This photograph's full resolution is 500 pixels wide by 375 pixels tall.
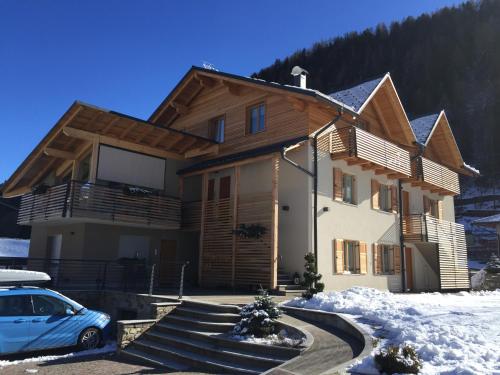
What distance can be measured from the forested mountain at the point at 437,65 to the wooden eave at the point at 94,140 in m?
55.4

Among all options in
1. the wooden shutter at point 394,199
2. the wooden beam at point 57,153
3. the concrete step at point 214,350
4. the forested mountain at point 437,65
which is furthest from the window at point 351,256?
the forested mountain at point 437,65

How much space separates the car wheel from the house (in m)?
4.58

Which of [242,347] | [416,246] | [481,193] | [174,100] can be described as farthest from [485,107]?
[242,347]

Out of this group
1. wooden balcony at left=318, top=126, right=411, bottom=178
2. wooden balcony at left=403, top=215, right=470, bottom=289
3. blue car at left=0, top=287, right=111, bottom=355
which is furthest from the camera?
wooden balcony at left=403, top=215, right=470, bottom=289

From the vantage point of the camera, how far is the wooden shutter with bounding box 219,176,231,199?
63.3 feet

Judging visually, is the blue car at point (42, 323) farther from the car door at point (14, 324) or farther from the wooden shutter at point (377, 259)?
the wooden shutter at point (377, 259)

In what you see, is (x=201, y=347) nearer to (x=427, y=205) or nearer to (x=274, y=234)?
(x=274, y=234)

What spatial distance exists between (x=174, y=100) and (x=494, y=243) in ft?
111

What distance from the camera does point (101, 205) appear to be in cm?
1653

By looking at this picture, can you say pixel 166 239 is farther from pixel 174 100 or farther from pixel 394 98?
pixel 394 98

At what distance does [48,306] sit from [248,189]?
370 inches

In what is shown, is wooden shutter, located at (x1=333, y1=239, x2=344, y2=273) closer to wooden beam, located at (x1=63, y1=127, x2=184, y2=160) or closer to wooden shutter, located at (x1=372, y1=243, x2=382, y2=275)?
wooden shutter, located at (x1=372, y1=243, x2=382, y2=275)

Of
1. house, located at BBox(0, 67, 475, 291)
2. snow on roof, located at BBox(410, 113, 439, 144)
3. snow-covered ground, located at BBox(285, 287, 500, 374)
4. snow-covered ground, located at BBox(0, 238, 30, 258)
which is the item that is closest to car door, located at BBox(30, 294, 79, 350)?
house, located at BBox(0, 67, 475, 291)

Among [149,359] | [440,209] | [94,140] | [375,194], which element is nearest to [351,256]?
[375,194]
